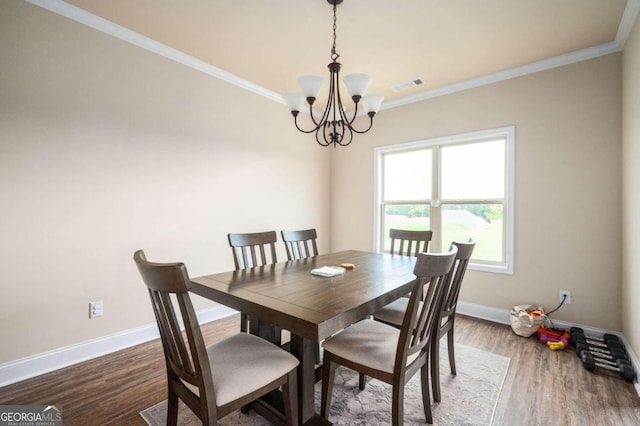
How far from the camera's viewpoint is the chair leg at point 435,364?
1735 millimetres

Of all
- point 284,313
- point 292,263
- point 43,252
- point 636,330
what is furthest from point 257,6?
point 636,330

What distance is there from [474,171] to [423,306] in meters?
2.63

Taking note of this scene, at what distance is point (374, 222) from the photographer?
419 cm

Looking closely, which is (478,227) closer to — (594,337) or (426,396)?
(594,337)

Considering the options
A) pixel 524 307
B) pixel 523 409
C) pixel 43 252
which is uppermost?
pixel 43 252

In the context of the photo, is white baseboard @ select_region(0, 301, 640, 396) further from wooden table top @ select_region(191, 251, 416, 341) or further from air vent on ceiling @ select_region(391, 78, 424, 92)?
air vent on ceiling @ select_region(391, 78, 424, 92)

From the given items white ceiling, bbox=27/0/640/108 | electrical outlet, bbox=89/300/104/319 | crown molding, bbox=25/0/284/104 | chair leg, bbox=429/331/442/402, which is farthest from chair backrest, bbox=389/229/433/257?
electrical outlet, bbox=89/300/104/319

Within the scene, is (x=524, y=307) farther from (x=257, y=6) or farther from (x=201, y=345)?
(x=257, y=6)

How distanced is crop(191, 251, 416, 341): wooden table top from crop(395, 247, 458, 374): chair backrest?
0.19m

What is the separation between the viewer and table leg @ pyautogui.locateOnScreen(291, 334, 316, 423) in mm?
1504

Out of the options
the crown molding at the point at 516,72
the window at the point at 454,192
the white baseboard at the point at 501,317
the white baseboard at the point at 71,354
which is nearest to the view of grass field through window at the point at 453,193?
the window at the point at 454,192

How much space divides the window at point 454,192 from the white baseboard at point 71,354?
2.99m

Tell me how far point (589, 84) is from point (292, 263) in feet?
10.5

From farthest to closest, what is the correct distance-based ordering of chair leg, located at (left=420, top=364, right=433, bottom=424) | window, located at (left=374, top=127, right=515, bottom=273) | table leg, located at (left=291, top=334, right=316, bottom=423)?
window, located at (left=374, top=127, right=515, bottom=273) → chair leg, located at (left=420, top=364, right=433, bottom=424) → table leg, located at (left=291, top=334, right=316, bottom=423)
